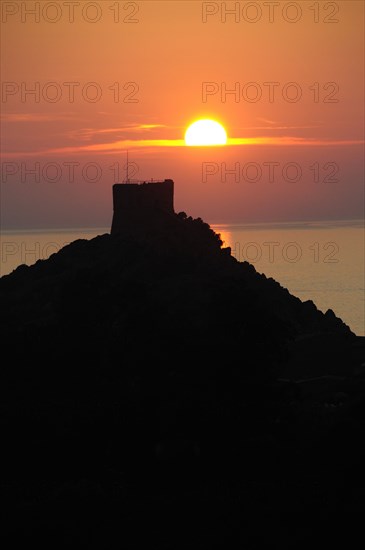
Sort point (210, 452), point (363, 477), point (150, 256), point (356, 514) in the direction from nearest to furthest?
point (356, 514) → point (363, 477) → point (210, 452) → point (150, 256)

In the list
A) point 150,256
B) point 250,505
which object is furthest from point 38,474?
point 150,256

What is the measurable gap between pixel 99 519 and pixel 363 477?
13.6 m

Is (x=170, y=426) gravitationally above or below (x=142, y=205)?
below

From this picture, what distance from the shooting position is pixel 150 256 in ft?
359

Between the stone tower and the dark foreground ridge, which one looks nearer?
the dark foreground ridge

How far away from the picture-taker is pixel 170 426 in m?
69.8

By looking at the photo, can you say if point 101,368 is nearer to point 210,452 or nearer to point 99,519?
point 210,452

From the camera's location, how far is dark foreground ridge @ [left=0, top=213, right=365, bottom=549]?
59344mm

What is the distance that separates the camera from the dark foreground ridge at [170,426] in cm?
5934

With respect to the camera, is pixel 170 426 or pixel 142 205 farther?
pixel 142 205

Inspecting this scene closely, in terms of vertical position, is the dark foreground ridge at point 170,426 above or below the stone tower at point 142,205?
below

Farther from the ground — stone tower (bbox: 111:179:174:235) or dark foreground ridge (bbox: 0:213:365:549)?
stone tower (bbox: 111:179:174:235)

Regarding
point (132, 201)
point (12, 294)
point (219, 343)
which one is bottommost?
point (219, 343)

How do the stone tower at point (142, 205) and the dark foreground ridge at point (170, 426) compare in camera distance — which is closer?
the dark foreground ridge at point (170, 426)
